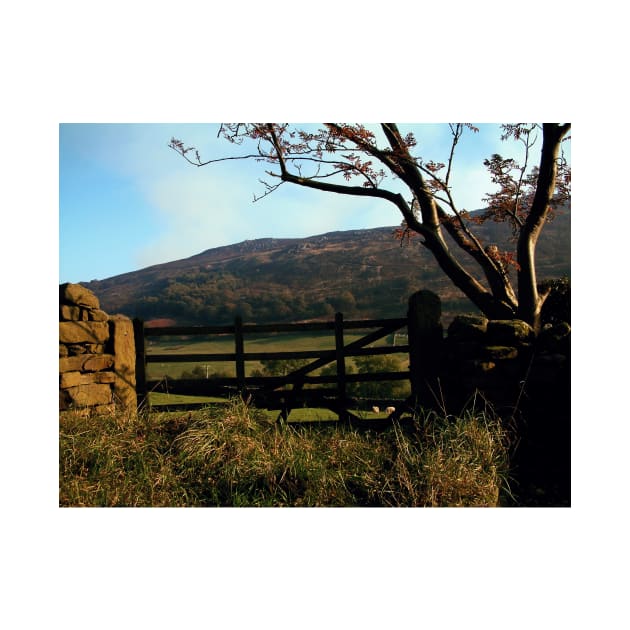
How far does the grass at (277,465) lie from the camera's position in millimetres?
4340

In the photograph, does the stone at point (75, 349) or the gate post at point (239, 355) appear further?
the gate post at point (239, 355)

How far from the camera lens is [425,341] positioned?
6684 mm

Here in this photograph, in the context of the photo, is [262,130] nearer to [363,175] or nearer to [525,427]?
[363,175]

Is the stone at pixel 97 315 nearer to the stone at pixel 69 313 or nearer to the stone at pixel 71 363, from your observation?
the stone at pixel 69 313

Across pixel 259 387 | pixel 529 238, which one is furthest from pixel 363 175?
pixel 259 387

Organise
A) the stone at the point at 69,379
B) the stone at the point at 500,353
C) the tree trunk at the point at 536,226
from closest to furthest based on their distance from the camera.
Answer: the stone at the point at 500,353 → the stone at the point at 69,379 → the tree trunk at the point at 536,226

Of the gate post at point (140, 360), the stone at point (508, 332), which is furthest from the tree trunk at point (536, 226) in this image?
the gate post at point (140, 360)

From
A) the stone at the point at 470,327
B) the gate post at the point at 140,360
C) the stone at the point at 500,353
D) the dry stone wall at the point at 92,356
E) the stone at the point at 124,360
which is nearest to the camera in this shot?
the stone at the point at 500,353

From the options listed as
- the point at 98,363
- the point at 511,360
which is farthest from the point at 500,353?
the point at 98,363

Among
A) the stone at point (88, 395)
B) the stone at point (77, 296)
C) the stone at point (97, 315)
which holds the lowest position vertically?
the stone at point (88, 395)

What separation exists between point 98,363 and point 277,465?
3.36 m

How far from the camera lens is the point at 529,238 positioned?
6.70m

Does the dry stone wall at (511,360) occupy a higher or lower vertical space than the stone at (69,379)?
higher

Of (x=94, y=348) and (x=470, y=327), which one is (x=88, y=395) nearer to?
(x=94, y=348)
